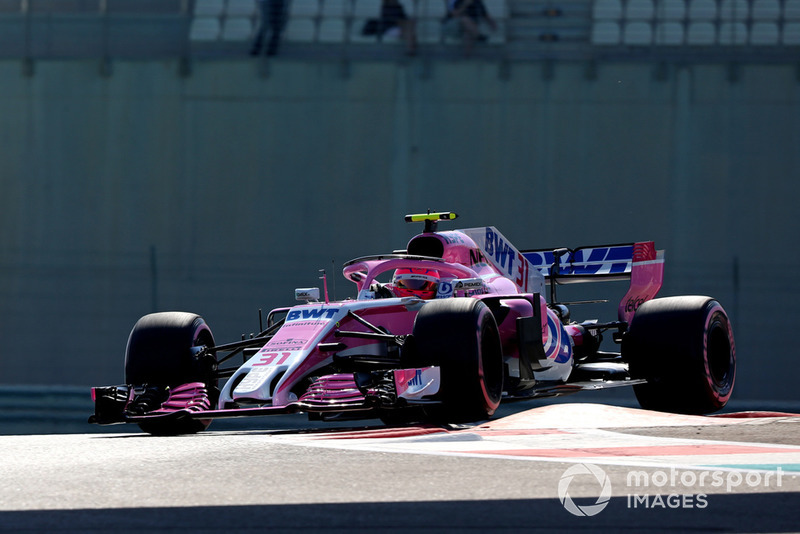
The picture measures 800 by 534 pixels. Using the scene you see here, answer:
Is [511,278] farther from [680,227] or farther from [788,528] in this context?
[788,528]

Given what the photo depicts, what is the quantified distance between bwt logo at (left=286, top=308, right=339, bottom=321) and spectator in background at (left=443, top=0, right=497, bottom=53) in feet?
20.8

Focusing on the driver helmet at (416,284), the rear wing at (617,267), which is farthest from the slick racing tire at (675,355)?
the driver helmet at (416,284)

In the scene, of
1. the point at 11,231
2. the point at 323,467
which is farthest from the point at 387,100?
the point at 323,467

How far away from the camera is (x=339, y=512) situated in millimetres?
3979

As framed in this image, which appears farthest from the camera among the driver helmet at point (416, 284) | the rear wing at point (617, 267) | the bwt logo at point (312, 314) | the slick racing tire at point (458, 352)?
the rear wing at point (617, 267)

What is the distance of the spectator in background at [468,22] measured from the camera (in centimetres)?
1365

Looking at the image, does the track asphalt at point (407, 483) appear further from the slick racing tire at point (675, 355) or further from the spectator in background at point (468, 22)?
the spectator in background at point (468, 22)

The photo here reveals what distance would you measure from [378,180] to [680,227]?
335cm

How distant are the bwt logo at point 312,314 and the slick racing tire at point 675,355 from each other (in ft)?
8.64

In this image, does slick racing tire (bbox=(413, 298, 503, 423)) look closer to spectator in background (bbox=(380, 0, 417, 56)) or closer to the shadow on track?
the shadow on track

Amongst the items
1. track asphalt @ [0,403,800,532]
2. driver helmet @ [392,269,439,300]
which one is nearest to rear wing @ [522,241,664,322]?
driver helmet @ [392,269,439,300]

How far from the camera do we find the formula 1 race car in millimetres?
7305

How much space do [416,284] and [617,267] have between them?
7.40 ft

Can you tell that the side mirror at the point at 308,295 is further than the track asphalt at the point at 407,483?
Yes
